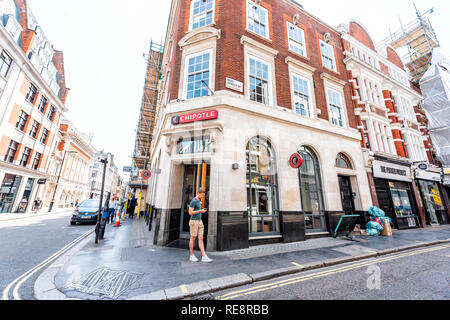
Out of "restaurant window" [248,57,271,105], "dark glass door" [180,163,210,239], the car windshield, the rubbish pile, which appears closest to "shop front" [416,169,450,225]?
the rubbish pile

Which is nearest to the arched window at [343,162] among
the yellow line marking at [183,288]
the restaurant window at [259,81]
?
the restaurant window at [259,81]

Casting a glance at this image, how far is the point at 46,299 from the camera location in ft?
10.3

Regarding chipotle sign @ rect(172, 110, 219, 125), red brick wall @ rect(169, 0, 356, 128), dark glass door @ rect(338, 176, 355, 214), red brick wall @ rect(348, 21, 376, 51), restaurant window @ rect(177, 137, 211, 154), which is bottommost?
dark glass door @ rect(338, 176, 355, 214)

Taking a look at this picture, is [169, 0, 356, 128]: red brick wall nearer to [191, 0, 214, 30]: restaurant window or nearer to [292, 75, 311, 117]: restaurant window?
[191, 0, 214, 30]: restaurant window

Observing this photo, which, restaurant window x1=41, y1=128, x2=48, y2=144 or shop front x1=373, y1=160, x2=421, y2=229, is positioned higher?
restaurant window x1=41, y1=128, x2=48, y2=144

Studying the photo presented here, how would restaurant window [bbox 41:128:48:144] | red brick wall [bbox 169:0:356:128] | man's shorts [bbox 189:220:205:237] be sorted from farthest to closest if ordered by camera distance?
restaurant window [bbox 41:128:48:144]
red brick wall [bbox 169:0:356:128]
man's shorts [bbox 189:220:205:237]

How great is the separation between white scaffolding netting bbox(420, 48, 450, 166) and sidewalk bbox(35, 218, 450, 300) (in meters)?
17.1

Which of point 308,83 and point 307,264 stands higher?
point 308,83

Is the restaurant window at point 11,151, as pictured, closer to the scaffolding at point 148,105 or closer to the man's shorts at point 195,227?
the scaffolding at point 148,105

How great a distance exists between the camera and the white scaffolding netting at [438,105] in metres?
16.8

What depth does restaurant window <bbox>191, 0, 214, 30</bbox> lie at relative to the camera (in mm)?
9466

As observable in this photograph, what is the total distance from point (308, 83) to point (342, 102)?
334 cm
